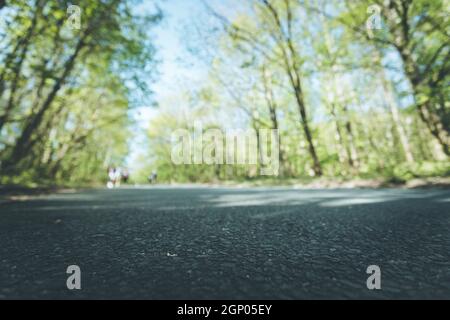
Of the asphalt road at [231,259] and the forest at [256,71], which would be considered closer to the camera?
the asphalt road at [231,259]

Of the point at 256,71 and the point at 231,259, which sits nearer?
the point at 231,259

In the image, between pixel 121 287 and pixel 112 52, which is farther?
pixel 112 52

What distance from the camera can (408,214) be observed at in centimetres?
397

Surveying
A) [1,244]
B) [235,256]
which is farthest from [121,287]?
[1,244]

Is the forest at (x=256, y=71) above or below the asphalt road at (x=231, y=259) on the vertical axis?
above

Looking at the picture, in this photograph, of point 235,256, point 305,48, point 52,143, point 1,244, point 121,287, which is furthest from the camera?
point 52,143

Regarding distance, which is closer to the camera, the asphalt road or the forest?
the asphalt road

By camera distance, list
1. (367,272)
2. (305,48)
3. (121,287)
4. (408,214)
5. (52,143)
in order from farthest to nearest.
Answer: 1. (52,143)
2. (305,48)
3. (408,214)
4. (367,272)
5. (121,287)

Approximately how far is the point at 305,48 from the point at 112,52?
11.0 metres

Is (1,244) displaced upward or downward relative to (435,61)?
downward

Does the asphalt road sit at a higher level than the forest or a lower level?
lower

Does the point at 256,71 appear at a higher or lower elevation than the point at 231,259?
higher
